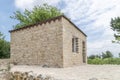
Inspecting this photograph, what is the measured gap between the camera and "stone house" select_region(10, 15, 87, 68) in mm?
15305

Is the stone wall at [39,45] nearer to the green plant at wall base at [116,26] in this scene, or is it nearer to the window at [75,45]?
the window at [75,45]

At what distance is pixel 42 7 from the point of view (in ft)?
136

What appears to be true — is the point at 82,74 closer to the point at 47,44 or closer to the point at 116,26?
the point at 47,44

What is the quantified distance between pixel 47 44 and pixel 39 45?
870mm

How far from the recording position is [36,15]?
39.7m

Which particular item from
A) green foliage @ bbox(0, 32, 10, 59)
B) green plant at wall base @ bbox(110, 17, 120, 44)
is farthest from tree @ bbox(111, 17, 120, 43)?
green foliage @ bbox(0, 32, 10, 59)

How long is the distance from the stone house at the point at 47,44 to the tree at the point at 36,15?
19568 millimetres

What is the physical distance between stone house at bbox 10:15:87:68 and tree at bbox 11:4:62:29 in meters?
19.6

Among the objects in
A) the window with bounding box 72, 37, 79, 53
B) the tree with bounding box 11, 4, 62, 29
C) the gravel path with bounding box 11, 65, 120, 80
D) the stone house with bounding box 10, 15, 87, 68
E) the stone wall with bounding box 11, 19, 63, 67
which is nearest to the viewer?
the gravel path with bounding box 11, 65, 120, 80

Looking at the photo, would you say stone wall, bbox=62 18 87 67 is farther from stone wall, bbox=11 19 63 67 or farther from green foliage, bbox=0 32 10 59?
green foliage, bbox=0 32 10 59

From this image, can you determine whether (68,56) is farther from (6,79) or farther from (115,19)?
(115,19)

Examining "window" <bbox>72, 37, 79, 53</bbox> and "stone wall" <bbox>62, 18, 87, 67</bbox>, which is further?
"window" <bbox>72, 37, 79, 53</bbox>

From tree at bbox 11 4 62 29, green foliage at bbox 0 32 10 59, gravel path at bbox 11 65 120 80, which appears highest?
tree at bbox 11 4 62 29

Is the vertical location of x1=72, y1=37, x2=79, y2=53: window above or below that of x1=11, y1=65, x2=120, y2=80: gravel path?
above
